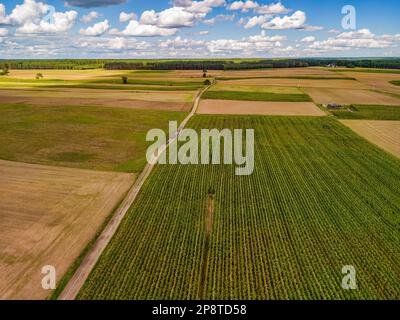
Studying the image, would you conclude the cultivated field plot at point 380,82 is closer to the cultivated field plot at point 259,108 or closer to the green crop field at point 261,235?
the cultivated field plot at point 259,108

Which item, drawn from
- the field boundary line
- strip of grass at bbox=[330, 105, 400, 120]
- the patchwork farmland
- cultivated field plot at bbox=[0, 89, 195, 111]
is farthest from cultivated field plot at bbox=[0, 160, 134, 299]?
strip of grass at bbox=[330, 105, 400, 120]

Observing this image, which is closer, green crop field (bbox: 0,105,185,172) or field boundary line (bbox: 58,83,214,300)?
field boundary line (bbox: 58,83,214,300)

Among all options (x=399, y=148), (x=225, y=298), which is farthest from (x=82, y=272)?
(x=399, y=148)

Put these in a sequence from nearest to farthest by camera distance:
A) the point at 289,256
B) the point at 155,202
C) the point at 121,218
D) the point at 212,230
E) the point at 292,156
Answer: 1. the point at 289,256
2. the point at 212,230
3. the point at 121,218
4. the point at 155,202
5. the point at 292,156

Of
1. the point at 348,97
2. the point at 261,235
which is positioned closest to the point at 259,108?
the point at 348,97

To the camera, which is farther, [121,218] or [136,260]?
[121,218]

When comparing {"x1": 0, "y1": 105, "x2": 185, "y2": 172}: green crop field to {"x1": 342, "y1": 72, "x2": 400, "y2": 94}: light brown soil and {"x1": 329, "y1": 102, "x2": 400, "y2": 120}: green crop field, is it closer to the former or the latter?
{"x1": 329, "y1": 102, "x2": 400, "y2": 120}: green crop field

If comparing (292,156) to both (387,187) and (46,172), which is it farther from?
(46,172)
